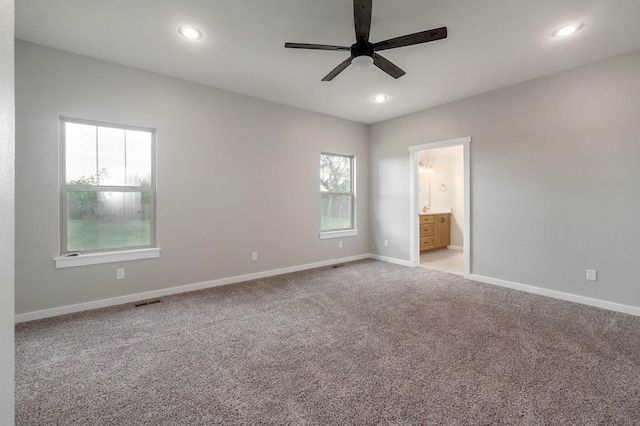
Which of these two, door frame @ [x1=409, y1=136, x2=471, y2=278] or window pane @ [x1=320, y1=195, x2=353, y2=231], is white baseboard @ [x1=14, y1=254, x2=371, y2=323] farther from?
door frame @ [x1=409, y1=136, x2=471, y2=278]

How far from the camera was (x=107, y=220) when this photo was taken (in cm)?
334

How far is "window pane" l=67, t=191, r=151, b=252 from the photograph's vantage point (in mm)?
3146

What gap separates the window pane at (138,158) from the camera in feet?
11.3

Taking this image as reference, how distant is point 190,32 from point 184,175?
1708 millimetres

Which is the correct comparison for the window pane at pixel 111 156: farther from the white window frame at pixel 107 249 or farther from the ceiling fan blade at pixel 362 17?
the ceiling fan blade at pixel 362 17

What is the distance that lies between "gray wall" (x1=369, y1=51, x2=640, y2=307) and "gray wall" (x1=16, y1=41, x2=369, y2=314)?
2375 mm

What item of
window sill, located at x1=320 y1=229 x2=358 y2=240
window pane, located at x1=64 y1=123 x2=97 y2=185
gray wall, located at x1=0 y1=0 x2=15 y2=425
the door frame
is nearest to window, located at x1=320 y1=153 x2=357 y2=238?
window sill, located at x1=320 y1=229 x2=358 y2=240

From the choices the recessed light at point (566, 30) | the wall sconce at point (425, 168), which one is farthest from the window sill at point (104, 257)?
the wall sconce at point (425, 168)

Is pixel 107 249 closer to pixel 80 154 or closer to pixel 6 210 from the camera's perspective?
pixel 80 154

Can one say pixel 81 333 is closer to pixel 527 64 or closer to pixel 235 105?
pixel 235 105

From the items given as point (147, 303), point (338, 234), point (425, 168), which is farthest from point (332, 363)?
point (425, 168)

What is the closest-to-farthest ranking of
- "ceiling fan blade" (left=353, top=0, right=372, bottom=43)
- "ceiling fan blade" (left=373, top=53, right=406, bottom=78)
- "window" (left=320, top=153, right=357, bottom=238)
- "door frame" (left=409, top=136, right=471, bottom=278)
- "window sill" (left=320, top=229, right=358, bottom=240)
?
"ceiling fan blade" (left=353, top=0, right=372, bottom=43) → "ceiling fan blade" (left=373, top=53, right=406, bottom=78) → "door frame" (left=409, top=136, right=471, bottom=278) → "window sill" (left=320, top=229, right=358, bottom=240) → "window" (left=320, top=153, right=357, bottom=238)

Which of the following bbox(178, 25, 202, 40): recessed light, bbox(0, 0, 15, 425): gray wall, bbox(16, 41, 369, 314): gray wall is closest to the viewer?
bbox(0, 0, 15, 425): gray wall

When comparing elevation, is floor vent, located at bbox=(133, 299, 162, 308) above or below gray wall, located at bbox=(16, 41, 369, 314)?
below
